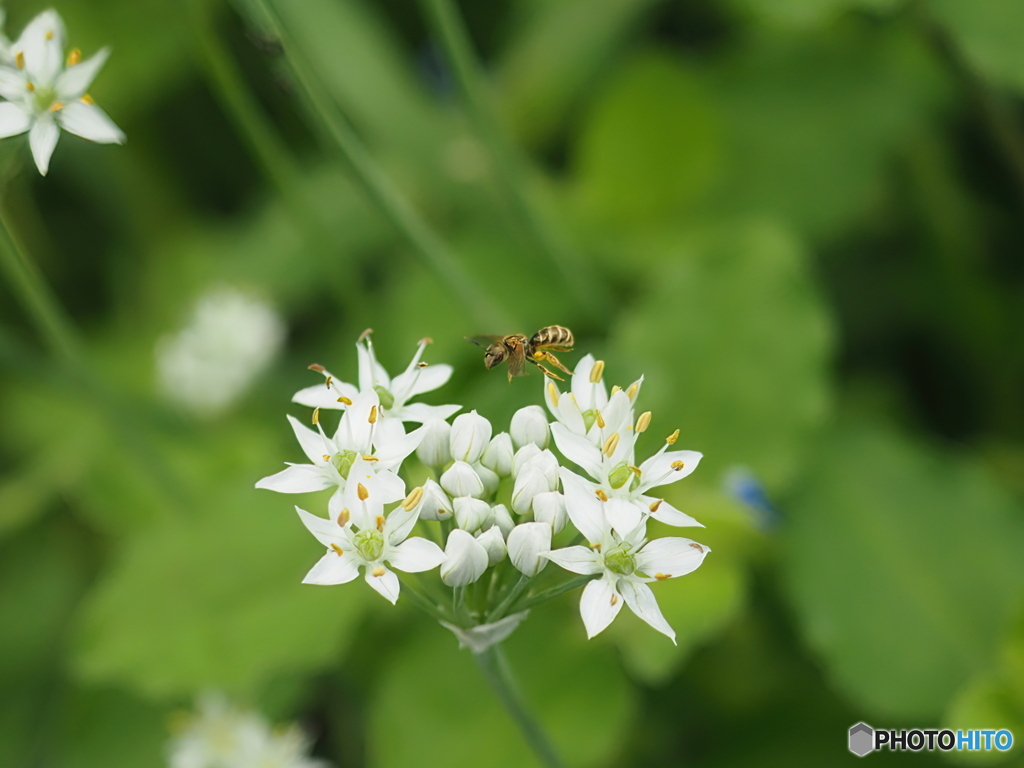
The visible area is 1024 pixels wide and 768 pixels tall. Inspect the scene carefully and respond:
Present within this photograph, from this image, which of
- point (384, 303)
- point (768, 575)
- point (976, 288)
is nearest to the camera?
point (768, 575)

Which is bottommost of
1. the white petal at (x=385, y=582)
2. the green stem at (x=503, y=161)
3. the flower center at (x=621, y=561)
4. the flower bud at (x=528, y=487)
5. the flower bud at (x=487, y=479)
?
the white petal at (x=385, y=582)

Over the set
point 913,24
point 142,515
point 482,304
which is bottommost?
point 142,515

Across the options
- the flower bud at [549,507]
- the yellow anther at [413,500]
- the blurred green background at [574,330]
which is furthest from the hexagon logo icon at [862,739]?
the yellow anther at [413,500]

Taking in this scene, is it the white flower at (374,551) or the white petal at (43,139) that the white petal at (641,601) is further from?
the white petal at (43,139)

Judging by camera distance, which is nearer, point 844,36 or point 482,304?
point 482,304

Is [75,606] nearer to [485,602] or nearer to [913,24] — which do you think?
[485,602]

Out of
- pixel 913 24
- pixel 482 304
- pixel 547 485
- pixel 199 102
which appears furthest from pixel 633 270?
pixel 199 102
